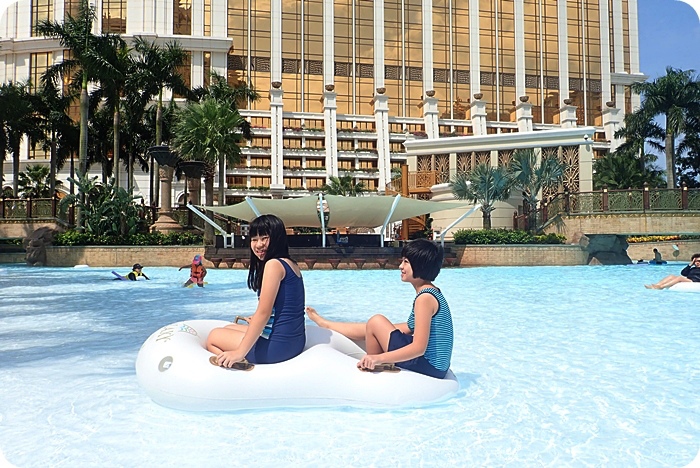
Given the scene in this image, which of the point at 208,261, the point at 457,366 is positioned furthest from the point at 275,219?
the point at 208,261

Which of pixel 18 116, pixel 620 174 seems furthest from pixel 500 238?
pixel 18 116

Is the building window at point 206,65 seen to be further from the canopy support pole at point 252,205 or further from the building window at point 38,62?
the canopy support pole at point 252,205

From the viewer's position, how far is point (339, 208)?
2266 centimetres

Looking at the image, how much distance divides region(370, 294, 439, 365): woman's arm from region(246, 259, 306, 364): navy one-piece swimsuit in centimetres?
68

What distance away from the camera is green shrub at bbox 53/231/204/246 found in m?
23.8

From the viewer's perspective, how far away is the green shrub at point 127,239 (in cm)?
2384

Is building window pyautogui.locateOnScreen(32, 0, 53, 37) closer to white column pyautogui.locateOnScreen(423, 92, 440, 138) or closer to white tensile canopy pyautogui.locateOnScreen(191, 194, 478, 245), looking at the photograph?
white column pyautogui.locateOnScreen(423, 92, 440, 138)

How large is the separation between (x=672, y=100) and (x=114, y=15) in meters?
49.0

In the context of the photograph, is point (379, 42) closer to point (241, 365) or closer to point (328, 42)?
point (328, 42)

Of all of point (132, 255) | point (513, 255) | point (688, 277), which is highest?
point (132, 255)

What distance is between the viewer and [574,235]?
2516 centimetres

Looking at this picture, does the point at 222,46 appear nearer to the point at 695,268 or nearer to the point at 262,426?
the point at 695,268

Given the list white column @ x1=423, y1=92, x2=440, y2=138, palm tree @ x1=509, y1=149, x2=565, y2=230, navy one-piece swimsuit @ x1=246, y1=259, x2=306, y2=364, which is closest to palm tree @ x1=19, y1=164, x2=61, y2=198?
white column @ x1=423, y1=92, x2=440, y2=138

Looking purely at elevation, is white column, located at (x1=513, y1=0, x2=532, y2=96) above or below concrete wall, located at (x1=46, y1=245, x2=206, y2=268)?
above
